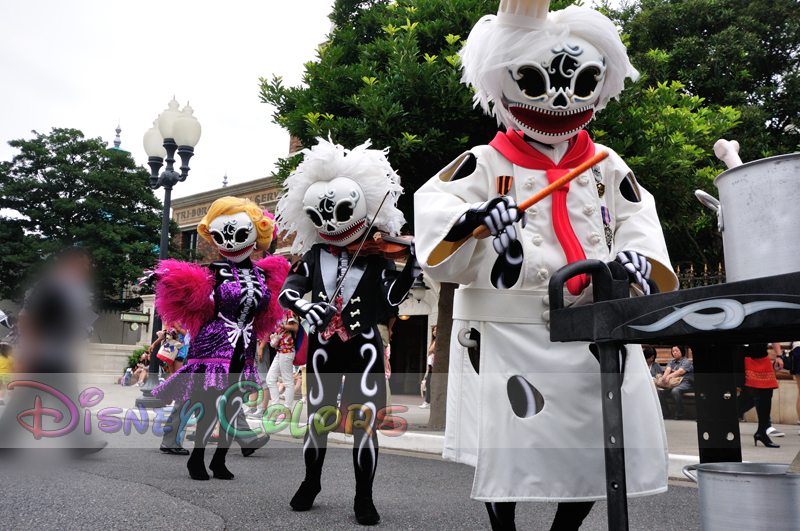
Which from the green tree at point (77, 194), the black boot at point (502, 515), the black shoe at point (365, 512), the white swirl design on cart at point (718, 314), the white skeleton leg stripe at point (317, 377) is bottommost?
the black shoe at point (365, 512)

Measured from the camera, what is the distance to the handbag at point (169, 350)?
28.4 feet

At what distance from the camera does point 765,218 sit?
1415 mm

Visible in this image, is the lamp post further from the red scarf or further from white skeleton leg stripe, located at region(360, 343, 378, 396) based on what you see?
the red scarf

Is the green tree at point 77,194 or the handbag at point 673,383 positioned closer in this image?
the handbag at point 673,383

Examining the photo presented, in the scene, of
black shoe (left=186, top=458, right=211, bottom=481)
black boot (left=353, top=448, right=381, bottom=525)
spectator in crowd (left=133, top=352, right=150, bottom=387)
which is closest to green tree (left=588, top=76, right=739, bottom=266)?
black boot (left=353, top=448, right=381, bottom=525)

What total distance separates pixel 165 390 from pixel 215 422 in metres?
0.53

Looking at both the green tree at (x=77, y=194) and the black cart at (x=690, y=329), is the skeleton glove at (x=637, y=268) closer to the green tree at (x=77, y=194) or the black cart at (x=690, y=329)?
the black cart at (x=690, y=329)

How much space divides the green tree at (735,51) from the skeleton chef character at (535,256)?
13526 millimetres

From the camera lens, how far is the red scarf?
2344 mm

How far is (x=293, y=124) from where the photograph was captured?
8.56 m

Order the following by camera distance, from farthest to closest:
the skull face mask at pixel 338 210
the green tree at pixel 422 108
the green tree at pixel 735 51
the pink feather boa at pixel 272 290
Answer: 1. the green tree at pixel 735 51
2. the green tree at pixel 422 108
3. the pink feather boa at pixel 272 290
4. the skull face mask at pixel 338 210

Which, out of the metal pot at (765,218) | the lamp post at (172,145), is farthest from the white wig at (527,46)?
the lamp post at (172,145)

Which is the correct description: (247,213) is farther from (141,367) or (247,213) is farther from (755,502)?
(141,367)

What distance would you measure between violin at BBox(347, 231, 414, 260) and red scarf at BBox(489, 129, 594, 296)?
1.41 metres
